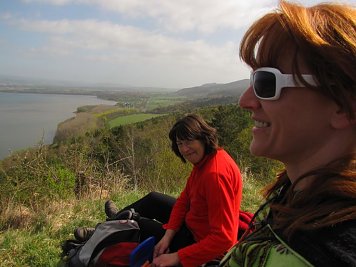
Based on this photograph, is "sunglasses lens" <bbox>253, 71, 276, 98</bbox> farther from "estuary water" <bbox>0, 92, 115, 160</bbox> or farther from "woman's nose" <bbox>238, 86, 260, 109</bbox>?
"estuary water" <bbox>0, 92, 115, 160</bbox>

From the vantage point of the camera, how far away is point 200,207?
2568 millimetres

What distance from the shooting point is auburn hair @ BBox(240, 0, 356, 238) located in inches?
32.4

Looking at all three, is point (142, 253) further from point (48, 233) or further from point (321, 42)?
point (321, 42)

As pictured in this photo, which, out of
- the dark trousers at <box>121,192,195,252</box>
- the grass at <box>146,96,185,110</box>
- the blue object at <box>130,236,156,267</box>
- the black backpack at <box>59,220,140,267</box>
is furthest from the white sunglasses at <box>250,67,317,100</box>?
the grass at <box>146,96,185,110</box>

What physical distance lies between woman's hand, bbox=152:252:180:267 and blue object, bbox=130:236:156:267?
0.16 m

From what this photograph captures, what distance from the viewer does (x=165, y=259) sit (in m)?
2.40

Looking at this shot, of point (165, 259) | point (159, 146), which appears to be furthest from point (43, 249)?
point (159, 146)

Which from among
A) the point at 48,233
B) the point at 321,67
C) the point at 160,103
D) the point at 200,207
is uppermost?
the point at 321,67

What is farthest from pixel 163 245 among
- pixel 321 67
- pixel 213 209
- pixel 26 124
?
pixel 26 124

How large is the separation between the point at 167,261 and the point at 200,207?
446 millimetres

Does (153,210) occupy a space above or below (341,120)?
below

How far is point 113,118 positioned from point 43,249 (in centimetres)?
5155

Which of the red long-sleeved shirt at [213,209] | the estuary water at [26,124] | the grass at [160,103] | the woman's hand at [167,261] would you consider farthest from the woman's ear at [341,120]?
the grass at [160,103]

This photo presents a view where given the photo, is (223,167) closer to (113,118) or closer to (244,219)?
(244,219)
